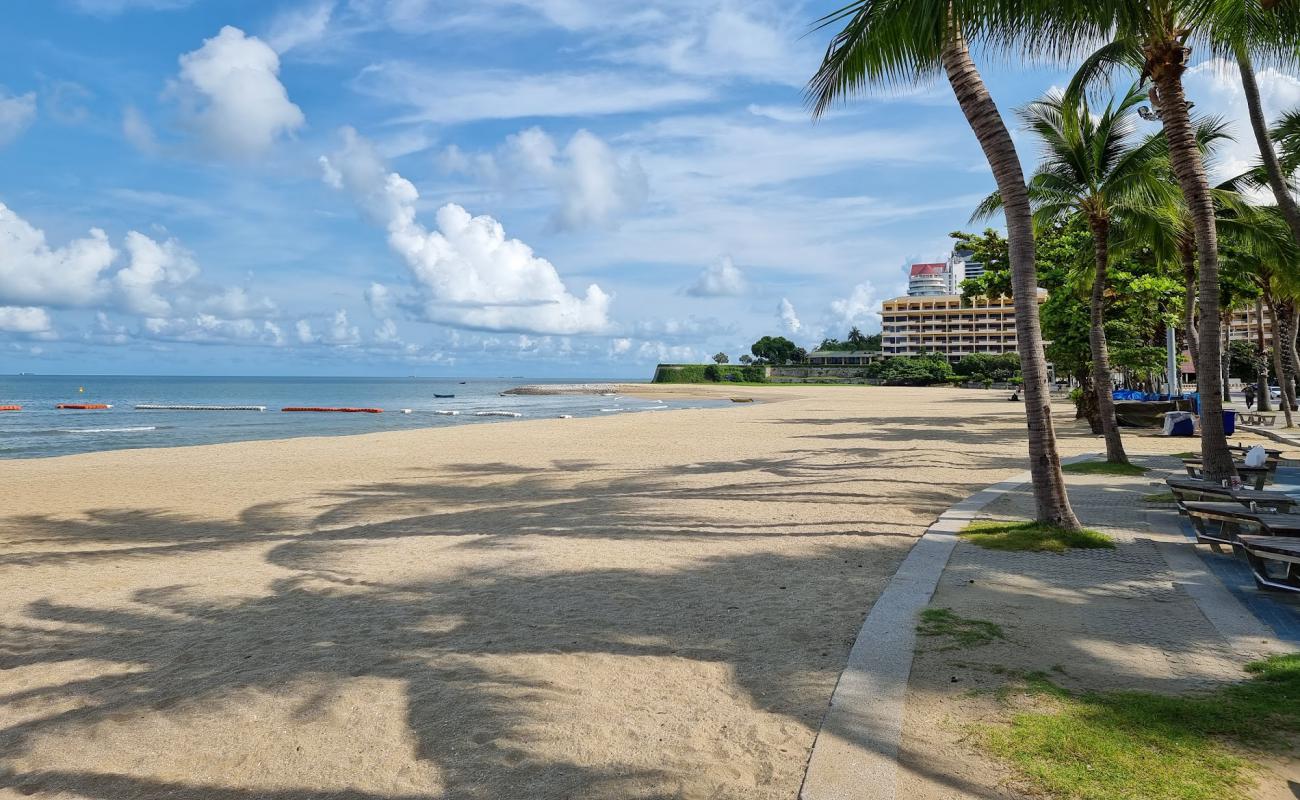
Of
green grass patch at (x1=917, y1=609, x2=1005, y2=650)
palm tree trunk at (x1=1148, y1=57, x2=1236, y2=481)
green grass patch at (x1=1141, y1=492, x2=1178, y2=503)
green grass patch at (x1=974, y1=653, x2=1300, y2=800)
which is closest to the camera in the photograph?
green grass patch at (x1=974, y1=653, x2=1300, y2=800)

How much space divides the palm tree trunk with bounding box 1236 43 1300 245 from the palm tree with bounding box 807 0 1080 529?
4.36m

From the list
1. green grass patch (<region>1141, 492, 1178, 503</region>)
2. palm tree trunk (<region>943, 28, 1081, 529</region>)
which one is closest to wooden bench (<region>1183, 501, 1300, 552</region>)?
palm tree trunk (<region>943, 28, 1081, 529</region>)

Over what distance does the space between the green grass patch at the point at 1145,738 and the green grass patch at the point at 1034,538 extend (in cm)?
319

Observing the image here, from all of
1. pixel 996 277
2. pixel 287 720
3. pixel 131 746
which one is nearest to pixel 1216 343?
pixel 287 720

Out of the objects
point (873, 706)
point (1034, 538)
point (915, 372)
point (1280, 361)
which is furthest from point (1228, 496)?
point (915, 372)

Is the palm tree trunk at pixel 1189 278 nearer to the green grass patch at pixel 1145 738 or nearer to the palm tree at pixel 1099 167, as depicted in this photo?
the palm tree at pixel 1099 167

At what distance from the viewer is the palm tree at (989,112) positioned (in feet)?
23.9

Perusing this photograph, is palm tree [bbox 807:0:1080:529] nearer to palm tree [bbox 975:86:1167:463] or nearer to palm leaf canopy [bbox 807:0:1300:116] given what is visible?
palm leaf canopy [bbox 807:0:1300:116]

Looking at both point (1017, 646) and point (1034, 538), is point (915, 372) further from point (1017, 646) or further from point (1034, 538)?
point (1017, 646)

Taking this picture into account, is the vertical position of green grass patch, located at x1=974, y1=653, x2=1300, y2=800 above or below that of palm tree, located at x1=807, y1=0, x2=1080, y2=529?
below

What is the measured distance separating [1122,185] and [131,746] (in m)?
16.3

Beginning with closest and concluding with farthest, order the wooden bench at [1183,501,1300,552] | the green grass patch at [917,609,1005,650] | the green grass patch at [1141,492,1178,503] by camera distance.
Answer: the green grass patch at [917,609,1005,650] → the wooden bench at [1183,501,1300,552] → the green grass patch at [1141,492,1178,503]

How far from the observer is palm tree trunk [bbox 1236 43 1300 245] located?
9.90 metres

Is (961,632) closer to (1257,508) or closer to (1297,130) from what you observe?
(1257,508)
